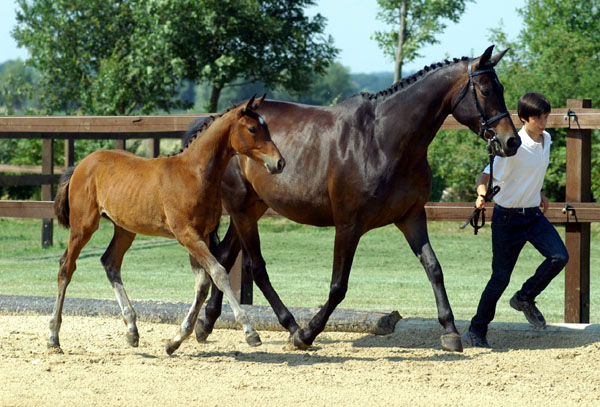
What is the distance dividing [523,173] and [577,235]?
1373mm

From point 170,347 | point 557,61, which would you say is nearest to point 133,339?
point 170,347

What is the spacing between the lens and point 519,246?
593 cm

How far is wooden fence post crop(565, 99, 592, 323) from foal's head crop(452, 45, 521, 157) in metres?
1.47

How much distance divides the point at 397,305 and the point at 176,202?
383 centimetres

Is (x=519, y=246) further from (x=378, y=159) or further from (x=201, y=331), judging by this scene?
(x=201, y=331)

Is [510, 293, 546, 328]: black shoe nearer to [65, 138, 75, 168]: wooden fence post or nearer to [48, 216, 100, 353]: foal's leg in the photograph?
[48, 216, 100, 353]: foal's leg

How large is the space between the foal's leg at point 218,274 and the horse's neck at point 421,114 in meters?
1.43

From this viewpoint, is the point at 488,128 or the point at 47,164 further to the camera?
the point at 47,164

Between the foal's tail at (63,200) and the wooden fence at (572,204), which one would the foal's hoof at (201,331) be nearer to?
the wooden fence at (572,204)

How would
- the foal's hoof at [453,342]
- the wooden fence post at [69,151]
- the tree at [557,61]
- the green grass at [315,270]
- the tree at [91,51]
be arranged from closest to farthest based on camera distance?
the foal's hoof at [453,342] → the green grass at [315,270] → the wooden fence post at [69,151] → the tree at [557,61] → the tree at [91,51]

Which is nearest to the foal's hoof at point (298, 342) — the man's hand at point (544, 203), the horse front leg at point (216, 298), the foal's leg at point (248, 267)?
the foal's leg at point (248, 267)

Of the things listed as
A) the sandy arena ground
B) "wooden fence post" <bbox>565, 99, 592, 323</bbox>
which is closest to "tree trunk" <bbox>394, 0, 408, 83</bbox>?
"wooden fence post" <bbox>565, 99, 592, 323</bbox>

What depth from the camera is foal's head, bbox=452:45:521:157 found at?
5.51 m

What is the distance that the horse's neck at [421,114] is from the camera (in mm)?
5832
